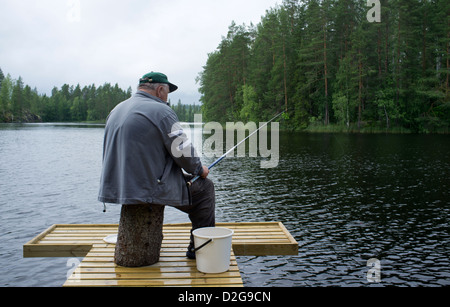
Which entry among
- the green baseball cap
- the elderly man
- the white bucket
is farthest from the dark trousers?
the green baseball cap

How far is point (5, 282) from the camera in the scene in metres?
7.25

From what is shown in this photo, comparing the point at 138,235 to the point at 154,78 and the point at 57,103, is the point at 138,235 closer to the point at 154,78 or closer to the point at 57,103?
the point at 154,78

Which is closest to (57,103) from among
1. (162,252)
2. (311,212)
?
(311,212)

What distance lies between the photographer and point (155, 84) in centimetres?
462

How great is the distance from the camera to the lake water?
25.4 feet

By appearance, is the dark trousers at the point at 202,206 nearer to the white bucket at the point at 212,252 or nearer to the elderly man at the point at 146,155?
the elderly man at the point at 146,155

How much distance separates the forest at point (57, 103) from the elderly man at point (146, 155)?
124079 millimetres

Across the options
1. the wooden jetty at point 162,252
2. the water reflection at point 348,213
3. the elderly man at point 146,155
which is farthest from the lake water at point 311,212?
the elderly man at point 146,155

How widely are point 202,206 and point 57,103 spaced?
168183mm

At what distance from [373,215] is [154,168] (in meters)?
9.24

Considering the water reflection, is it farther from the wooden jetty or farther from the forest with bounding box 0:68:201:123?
the forest with bounding box 0:68:201:123

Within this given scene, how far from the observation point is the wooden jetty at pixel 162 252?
4316 millimetres

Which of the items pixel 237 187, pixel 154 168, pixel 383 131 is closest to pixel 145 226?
pixel 154 168
